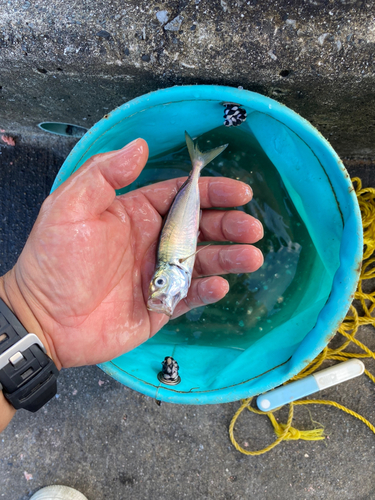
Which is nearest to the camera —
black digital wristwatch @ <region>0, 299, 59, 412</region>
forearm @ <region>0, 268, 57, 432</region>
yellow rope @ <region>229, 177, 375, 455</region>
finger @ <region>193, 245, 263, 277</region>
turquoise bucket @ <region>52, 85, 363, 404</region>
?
black digital wristwatch @ <region>0, 299, 59, 412</region>

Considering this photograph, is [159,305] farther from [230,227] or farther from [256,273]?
[256,273]

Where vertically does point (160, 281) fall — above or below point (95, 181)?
below

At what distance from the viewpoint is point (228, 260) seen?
1909 mm

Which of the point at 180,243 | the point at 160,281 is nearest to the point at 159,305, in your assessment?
the point at 160,281

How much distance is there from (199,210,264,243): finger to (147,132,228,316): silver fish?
28 centimetres

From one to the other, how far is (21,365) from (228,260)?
1.17 m

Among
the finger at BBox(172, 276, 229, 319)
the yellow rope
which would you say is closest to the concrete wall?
the yellow rope

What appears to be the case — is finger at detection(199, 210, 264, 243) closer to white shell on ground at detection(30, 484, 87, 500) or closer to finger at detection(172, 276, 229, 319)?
finger at detection(172, 276, 229, 319)

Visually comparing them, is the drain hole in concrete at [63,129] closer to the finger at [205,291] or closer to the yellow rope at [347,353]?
the finger at [205,291]

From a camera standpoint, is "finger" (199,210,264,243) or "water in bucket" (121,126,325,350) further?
"water in bucket" (121,126,325,350)

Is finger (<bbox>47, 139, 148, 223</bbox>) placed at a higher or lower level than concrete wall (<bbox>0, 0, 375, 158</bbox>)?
lower

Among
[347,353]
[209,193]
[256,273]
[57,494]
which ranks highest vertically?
[209,193]

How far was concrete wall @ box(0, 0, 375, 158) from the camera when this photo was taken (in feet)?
5.36

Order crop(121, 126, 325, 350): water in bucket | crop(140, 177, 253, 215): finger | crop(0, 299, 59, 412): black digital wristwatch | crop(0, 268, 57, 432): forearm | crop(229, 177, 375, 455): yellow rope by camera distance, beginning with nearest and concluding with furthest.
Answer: crop(0, 299, 59, 412): black digital wristwatch, crop(0, 268, 57, 432): forearm, crop(140, 177, 253, 215): finger, crop(229, 177, 375, 455): yellow rope, crop(121, 126, 325, 350): water in bucket
